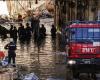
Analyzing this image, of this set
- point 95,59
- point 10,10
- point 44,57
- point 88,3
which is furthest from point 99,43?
point 10,10

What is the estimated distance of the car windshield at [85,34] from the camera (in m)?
23.8

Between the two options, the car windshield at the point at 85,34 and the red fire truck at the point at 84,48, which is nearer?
the red fire truck at the point at 84,48

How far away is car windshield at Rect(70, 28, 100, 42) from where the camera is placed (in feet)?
78.1

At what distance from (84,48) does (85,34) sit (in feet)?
2.05

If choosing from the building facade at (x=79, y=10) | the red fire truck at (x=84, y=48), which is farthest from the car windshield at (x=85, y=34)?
the building facade at (x=79, y=10)

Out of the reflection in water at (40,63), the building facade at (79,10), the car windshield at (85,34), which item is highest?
the car windshield at (85,34)

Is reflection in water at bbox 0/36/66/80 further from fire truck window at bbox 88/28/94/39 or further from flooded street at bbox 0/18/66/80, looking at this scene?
fire truck window at bbox 88/28/94/39

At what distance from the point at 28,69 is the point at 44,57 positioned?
7494 mm

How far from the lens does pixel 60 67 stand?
2894 centimetres

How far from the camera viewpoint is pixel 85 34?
78.4 feet

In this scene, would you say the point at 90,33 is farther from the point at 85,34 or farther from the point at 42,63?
the point at 42,63

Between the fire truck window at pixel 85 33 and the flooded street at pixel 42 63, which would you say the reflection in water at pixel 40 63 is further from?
the fire truck window at pixel 85 33

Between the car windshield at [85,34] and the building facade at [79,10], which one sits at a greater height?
the car windshield at [85,34]

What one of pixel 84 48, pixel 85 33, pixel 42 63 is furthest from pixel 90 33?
pixel 42 63
